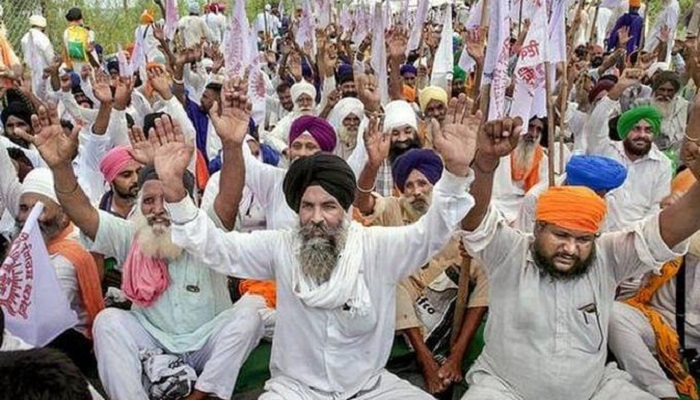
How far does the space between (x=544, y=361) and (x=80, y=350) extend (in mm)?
2268

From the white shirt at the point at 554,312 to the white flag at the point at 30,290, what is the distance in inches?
66.0

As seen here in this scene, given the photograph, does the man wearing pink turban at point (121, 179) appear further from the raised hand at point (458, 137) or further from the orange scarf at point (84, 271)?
the raised hand at point (458, 137)

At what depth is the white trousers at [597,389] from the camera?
298 cm

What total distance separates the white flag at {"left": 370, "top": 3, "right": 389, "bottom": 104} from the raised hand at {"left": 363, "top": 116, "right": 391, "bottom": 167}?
6.29ft

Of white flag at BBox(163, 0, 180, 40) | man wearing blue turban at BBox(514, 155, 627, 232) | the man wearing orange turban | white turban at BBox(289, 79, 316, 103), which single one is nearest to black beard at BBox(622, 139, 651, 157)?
man wearing blue turban at BBox(514, 155, 627, 232)

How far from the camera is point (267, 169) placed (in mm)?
4352

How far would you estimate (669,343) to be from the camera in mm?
3461

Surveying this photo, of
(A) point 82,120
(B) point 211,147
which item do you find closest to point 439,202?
(B) point 211,147

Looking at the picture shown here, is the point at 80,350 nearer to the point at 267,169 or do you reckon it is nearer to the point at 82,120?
the point at 267,169

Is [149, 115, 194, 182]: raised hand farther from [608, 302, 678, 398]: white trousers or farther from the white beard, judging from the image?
[608, 302, 678, 398]: white trousers

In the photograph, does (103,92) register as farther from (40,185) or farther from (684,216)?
(684,216)

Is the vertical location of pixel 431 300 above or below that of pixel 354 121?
below

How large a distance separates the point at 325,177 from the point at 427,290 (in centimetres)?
131

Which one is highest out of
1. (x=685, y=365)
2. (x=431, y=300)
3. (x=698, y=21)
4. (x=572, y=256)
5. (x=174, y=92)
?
(x=698, y=21)
